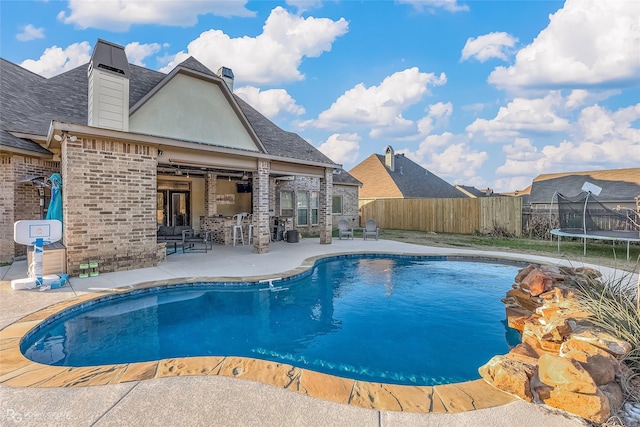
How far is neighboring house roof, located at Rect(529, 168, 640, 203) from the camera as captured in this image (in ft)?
71.7

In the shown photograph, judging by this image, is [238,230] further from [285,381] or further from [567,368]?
[567,368]

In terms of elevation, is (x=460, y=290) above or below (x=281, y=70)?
below

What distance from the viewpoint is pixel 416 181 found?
28875 millimetres

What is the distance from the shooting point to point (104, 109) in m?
7.13

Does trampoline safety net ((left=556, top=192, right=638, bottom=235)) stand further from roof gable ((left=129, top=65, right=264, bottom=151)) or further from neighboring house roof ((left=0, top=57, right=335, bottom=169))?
roof gable ((left=129, top=65, right=264, bottom=151))

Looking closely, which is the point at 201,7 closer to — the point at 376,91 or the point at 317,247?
the point at 317,247

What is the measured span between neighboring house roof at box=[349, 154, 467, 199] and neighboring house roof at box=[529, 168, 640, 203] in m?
7.89

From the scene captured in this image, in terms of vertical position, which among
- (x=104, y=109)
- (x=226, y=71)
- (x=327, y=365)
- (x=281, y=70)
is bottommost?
(x=327, y=365)

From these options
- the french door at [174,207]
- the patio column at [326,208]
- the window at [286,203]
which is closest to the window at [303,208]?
the window at [286,203]

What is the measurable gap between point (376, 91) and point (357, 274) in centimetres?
1452

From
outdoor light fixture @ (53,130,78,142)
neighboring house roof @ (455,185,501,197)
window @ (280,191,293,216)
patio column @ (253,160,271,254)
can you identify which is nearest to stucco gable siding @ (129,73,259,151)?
patio column @ (253,160,271,254)

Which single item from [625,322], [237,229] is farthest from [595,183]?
[625,322]

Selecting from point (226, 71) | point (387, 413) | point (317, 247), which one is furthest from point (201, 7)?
point (387, 413)

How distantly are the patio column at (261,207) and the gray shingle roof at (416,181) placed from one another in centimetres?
1732
